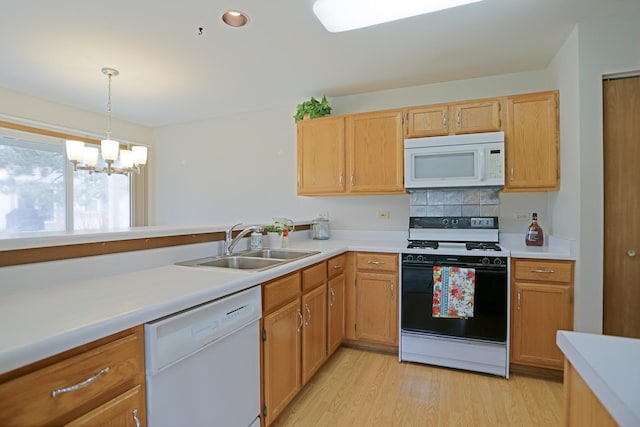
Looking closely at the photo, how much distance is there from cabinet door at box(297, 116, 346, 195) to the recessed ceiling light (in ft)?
3.97

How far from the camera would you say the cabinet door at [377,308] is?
2.60 metres

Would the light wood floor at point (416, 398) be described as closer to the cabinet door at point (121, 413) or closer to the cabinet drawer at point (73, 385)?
the cabinet door at point (121, 413)

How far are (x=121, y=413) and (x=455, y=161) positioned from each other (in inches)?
103

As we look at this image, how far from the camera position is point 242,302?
55.8 inches

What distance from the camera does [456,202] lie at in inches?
116

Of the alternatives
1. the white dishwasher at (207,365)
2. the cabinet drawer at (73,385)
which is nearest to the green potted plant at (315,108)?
the white dishwasher at (207,365)

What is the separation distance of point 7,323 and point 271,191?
308 centimetres

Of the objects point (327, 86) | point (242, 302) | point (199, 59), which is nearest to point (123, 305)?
point (242, 302)

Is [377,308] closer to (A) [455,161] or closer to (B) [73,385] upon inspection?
(A) [455,161]

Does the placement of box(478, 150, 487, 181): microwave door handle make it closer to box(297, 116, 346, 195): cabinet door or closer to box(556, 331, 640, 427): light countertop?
box(297, 116, 346, 195): cabinet door

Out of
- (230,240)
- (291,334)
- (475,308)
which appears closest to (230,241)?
(230,240)

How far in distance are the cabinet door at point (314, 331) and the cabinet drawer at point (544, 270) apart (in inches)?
55.3

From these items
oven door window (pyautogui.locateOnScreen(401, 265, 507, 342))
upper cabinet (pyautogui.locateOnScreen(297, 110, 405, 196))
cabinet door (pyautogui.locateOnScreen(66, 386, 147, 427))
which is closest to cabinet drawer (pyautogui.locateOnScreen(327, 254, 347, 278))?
oven door window (pyautogui.locateOnScreen(401, 265, 507, 342))

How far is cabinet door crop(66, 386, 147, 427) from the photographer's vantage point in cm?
86
